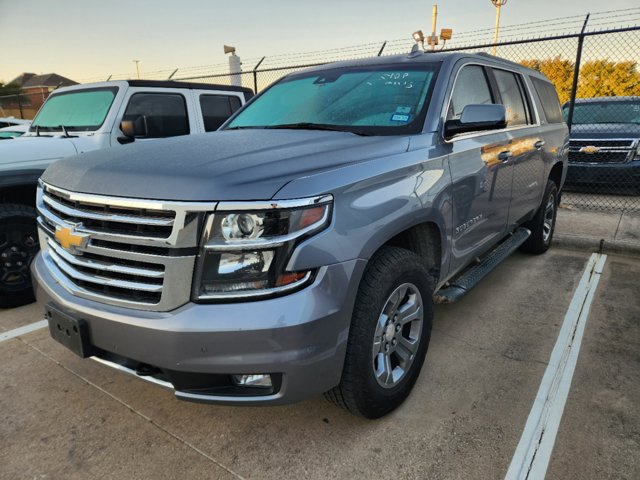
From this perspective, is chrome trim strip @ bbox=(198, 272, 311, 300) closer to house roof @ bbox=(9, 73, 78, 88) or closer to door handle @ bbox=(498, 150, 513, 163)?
door handle @ bbox=(498, 150, 513, 163)

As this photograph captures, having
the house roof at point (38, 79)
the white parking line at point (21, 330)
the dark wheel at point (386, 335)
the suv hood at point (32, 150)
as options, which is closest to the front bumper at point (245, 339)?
the dark wheel at point (386, 335)

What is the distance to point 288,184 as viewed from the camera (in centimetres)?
185

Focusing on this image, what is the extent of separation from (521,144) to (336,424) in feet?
9.11

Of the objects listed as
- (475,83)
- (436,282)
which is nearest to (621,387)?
(436,282)

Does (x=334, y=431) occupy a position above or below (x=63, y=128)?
below

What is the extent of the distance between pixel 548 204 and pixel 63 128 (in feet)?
16.9

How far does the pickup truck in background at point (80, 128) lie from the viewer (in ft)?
12.7

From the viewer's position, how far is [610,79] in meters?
14.6

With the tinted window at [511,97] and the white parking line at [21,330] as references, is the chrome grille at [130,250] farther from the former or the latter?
the tinted window at [511,97]

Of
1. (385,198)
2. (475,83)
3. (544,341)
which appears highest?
(475,83)

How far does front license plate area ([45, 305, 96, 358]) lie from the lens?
2.03 meters

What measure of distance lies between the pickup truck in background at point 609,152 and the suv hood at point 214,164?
6.80m

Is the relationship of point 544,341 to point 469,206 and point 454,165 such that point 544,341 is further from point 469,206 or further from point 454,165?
point 454,165

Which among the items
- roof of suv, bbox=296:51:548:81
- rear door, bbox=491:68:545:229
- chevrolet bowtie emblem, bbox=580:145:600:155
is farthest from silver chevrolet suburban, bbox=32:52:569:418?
chevrolet bowtie emblem, bbox=580:145:600:155
